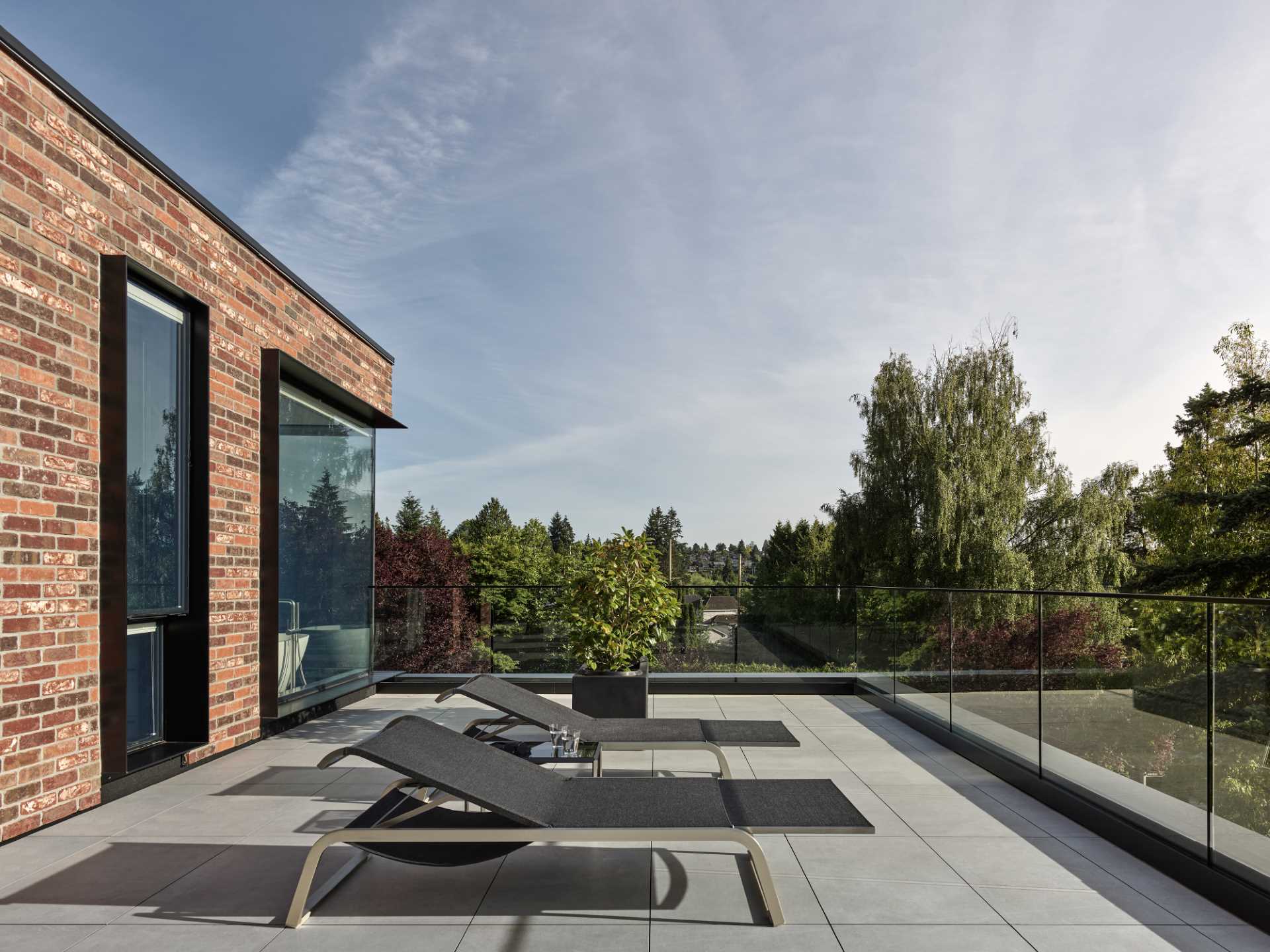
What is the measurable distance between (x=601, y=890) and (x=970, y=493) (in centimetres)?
1975

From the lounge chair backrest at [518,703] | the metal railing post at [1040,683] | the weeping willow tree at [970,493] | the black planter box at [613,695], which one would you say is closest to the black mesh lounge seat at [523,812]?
the lounge chair backrest at [518,703]

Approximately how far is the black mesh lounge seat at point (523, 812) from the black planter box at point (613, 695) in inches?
115

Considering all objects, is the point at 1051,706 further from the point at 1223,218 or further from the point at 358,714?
the point at 1223,218

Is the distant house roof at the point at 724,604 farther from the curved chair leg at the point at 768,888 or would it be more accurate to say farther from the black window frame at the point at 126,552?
the curved chair leg at the point at 768,888

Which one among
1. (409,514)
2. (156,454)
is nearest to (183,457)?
(156,454)

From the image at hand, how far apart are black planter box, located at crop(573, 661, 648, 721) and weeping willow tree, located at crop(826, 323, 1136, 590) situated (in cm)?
1609

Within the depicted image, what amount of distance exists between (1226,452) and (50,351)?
31.7 m

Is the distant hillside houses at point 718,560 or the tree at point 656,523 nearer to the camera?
the tree at point 656,523

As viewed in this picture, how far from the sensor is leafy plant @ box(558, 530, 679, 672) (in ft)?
21.4

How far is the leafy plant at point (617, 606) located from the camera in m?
6.52

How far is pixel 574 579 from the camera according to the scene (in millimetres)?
6742

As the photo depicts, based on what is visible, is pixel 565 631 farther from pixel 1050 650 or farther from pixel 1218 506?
pixel 1218 506

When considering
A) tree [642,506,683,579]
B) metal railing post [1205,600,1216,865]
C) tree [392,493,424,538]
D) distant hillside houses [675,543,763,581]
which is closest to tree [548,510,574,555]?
tree [642,506,683,579]

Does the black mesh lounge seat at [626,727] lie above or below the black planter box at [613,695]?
above
